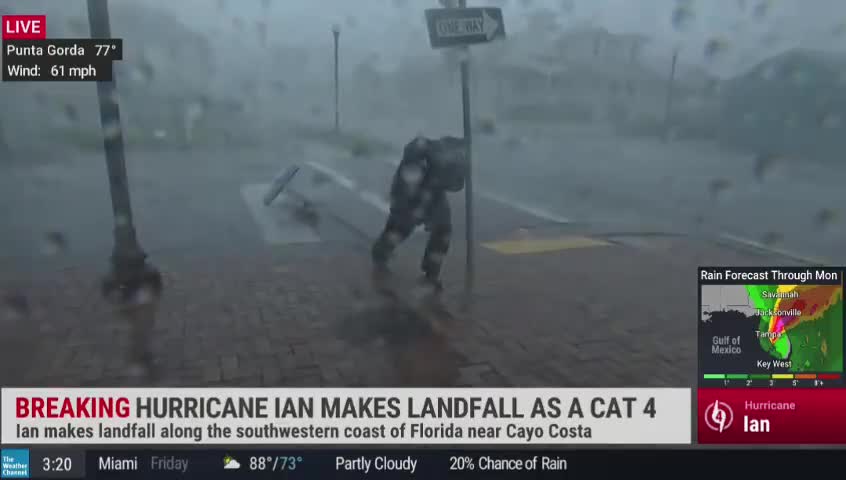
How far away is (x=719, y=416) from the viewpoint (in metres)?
2.30

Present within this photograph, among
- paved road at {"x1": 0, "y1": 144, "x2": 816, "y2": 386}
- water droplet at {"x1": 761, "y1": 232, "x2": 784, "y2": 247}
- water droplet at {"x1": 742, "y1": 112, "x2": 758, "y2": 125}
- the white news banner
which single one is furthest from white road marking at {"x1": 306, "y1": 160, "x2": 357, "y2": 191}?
the white news banner

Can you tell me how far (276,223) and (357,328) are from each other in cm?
305

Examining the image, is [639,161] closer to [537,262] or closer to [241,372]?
[537,262]

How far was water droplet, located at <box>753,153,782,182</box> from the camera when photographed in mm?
8746

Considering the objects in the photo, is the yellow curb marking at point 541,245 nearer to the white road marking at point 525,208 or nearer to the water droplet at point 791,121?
the white road marking at point 525,208

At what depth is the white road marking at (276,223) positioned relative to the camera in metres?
5.64

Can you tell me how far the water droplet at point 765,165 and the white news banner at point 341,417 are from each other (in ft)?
24.8

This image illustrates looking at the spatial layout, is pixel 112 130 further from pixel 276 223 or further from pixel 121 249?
pixel 276 223

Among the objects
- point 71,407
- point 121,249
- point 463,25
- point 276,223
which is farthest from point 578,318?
point 276,223

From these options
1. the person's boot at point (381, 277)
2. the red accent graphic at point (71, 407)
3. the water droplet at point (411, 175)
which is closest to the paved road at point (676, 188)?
the water droplet at point (411, 175)

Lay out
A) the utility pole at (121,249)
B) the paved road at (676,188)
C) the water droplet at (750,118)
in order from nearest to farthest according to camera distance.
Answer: the utility pole at (121,249), the paved road at (676,188), the water droplet at (750,118)

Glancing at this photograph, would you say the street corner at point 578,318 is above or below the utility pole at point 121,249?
below

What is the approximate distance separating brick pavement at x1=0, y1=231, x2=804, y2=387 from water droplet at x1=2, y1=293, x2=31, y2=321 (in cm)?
1

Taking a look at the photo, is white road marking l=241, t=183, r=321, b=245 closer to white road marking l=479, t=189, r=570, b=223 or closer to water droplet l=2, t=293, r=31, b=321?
water droplet l=2, t=293, r=31, b=321
